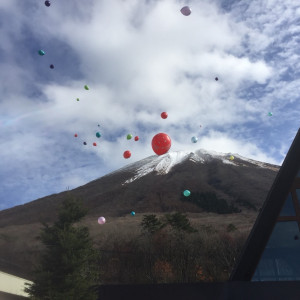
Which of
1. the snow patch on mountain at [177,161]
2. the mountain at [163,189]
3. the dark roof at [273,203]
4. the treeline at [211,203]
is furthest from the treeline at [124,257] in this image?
the snow patch on mountain at [177,161]

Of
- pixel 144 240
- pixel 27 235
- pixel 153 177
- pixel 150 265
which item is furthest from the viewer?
pixel 153 177

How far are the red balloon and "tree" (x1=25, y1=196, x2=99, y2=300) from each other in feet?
21.6

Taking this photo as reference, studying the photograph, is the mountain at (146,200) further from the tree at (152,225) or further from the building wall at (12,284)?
the building wall at (12,284)

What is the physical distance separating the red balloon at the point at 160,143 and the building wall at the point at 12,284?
23.9 feet

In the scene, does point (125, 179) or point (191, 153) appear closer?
point (125, 179)

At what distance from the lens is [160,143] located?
32.7 feet

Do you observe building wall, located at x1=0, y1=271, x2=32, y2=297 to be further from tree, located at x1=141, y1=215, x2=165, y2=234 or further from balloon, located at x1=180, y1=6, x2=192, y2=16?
tree, located at x1=141, y1=215, x2=165, y2=234

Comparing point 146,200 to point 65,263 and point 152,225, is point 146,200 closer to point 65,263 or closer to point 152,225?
point 152,225

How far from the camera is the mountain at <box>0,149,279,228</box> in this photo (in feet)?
204

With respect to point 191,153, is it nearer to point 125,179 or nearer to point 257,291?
point 125,179

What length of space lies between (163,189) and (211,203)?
53.0ft

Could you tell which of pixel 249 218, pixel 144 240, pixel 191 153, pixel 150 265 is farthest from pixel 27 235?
pixel 191 153

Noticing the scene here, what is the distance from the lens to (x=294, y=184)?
26.6 feet

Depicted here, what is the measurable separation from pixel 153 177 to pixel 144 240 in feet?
179
